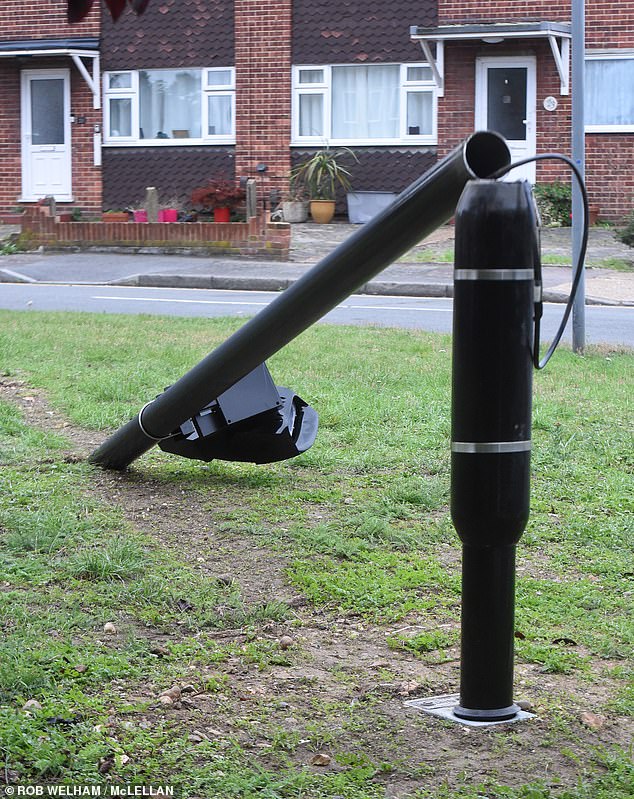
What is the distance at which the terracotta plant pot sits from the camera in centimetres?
2256

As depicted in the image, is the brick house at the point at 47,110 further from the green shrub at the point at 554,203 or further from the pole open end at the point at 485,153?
the pole open end at the point at 485,153

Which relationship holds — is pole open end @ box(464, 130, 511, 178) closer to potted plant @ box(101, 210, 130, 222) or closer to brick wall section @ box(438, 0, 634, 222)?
brick wall section @ box(438, 0, 634, 222)

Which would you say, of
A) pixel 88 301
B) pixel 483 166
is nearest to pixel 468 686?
pixel 483 166

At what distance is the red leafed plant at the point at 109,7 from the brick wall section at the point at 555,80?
20.0 meters

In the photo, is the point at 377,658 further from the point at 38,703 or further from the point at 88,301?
the point at 88,301

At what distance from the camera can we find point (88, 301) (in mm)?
13906

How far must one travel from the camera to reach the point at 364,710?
9.91ft

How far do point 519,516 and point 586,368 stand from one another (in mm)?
5488

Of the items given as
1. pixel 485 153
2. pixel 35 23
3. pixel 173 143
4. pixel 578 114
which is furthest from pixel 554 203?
pixel 485 153

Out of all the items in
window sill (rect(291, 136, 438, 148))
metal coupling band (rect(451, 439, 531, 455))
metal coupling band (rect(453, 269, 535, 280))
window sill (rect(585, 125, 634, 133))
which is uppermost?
window sill (rect(585, 125, 634, 133))

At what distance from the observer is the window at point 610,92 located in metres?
21.7

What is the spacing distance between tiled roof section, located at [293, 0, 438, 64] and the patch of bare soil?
20426 mm

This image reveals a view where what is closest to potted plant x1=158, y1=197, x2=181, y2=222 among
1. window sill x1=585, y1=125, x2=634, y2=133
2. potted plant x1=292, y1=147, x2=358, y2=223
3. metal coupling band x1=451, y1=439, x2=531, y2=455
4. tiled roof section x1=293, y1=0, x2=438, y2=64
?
potted plant x1=292, y1=147, x2=358, y2=223

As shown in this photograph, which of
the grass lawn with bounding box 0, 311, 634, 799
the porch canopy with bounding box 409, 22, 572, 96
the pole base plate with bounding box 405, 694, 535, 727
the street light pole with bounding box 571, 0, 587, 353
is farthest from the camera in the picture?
the porch canopy with bounding box 409, 22, 572, 96
